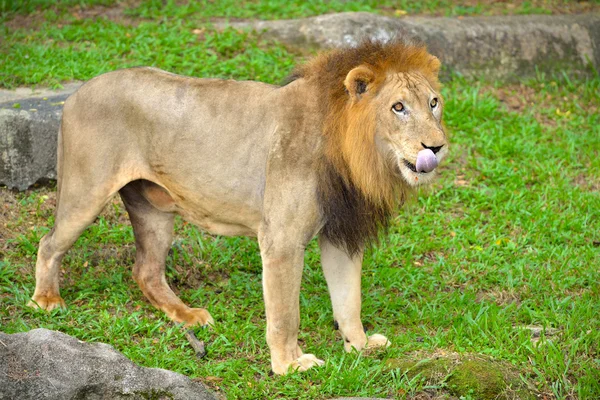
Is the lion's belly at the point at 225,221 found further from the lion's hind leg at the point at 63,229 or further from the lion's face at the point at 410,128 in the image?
the lion's face at the point at 410,128

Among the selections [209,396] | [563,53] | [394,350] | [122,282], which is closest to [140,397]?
[209,396]

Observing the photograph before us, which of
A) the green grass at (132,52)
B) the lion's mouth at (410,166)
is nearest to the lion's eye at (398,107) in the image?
the lion's mouth at (410,166)

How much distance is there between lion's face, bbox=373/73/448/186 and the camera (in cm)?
416

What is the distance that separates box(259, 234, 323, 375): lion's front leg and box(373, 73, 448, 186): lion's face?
2.37 feet

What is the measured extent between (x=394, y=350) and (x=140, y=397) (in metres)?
1.51

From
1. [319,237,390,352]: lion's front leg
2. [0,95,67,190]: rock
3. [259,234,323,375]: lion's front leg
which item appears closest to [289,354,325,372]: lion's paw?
[259,234,323,375]: lion's front leg

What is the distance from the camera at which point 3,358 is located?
3.77 metres

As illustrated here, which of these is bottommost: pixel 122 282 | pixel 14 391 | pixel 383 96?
pixel 122 282

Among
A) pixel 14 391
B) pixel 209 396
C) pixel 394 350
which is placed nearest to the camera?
pixel 14 391

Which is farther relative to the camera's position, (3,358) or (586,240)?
(586,240)

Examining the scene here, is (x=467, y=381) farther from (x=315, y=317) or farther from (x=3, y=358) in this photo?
(x=3, y=358)

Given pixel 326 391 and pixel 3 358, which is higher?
pixel 3 358

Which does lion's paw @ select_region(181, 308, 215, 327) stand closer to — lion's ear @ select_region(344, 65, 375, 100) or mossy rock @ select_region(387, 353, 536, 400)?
mossy rock @ select_region(387, 353, 536, 400)

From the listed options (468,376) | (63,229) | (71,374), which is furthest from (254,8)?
(71,374)
